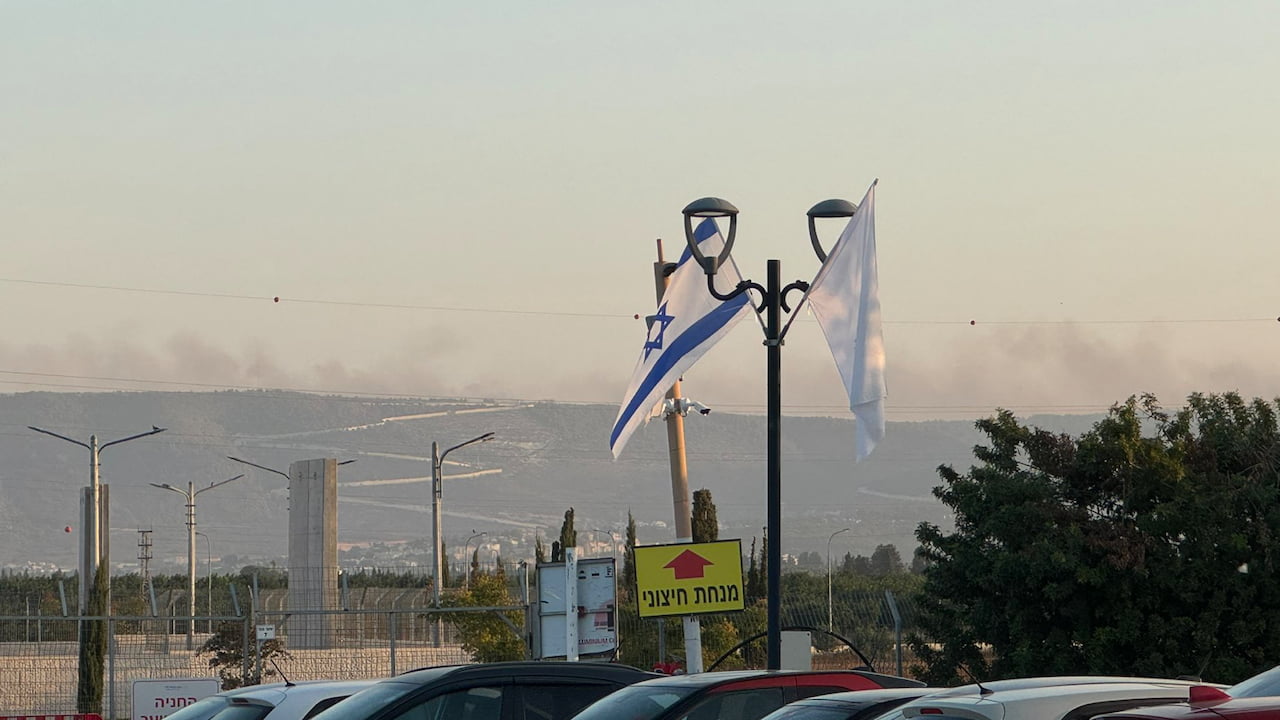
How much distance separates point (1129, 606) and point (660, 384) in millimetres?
7105

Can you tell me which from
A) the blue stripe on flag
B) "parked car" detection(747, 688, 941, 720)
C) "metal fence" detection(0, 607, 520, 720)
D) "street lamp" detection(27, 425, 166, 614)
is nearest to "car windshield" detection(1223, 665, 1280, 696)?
"parked car" detection(747, 688, 941, 720)

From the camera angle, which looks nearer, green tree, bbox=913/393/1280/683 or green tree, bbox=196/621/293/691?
green tree, bbox=913/393/1280/683

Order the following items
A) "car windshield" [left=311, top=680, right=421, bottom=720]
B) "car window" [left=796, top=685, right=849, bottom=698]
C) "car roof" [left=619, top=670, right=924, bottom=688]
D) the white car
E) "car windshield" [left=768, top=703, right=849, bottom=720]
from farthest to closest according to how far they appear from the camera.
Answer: "car windshield" [left=311, top=680, right=421, bottom=720]
"car window" [left=796, top=685, right=849, bottom=698]
"car roof" [left=619, top=670, right=924, bottom=688]
"car windshield" [left=768, top=703, right=849, bottom=720]
the white car

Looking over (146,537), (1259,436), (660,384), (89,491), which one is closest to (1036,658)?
(1259,436)

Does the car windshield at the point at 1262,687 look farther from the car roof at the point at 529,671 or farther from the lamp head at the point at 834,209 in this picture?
the lamp head at the point at 834,209

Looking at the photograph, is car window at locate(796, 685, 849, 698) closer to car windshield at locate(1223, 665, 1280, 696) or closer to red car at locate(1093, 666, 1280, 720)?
car windshield at locate(1223, 665, 1280, 696)

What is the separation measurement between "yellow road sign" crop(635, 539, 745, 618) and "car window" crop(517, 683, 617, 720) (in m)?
8.28

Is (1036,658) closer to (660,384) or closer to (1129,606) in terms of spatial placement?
(1129,606)

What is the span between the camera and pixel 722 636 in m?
38.5

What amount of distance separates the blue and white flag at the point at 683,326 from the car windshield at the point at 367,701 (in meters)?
8.38

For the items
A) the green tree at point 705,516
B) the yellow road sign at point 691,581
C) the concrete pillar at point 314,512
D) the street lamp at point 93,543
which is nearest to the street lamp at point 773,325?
the yellow road sign at point 691,581

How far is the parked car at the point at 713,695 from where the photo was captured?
11289 mm

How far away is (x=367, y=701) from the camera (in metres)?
12.1

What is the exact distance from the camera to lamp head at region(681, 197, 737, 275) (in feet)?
59.9
